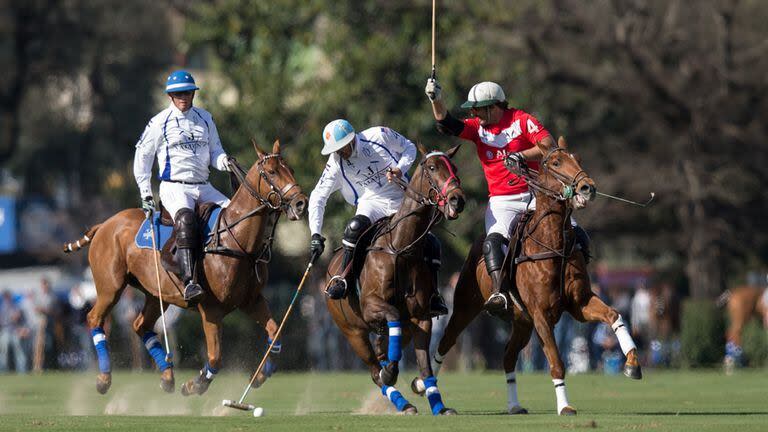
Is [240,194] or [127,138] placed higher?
[127,138]

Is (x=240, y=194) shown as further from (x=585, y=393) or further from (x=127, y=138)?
(x=127, y=138)

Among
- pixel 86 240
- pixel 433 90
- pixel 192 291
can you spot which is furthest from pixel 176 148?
pixel 433 90

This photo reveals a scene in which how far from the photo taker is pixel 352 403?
18.4m

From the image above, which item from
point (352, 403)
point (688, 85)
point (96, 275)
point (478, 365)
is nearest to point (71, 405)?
point (96, 275)

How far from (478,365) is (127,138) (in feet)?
56.4

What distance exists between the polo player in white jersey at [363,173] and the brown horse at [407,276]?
15.1 inches

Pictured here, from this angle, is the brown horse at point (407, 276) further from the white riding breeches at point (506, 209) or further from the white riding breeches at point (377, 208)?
the white riding breeches at point (506, 209)

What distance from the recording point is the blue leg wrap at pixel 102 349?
54.0 ft

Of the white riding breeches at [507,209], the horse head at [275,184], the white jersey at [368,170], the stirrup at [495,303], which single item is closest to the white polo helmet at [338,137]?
the white jersey at [368,170]

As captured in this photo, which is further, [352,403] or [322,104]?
[322,104]

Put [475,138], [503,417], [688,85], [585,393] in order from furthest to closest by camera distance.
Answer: [688,85] → [585,393] → [475,138] → [503,417]

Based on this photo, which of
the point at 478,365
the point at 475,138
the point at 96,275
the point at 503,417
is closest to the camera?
the point at 503,417

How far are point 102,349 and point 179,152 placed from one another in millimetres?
2242

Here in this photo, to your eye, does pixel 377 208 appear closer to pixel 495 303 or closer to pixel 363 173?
pixel 363 173
